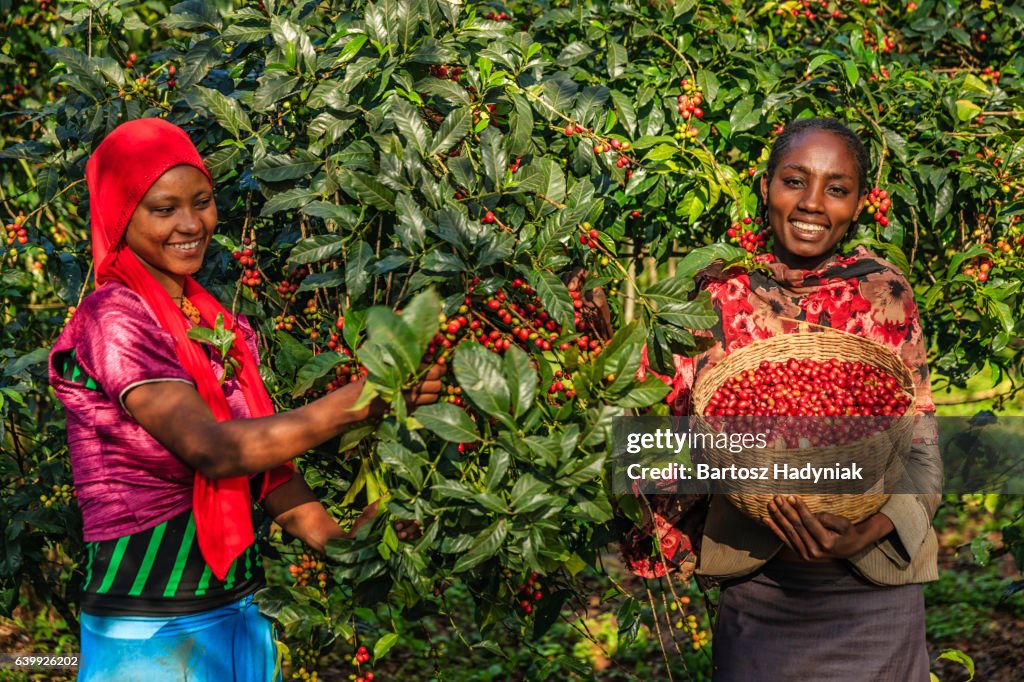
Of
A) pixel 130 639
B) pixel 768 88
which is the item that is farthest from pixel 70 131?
pixel 768 88

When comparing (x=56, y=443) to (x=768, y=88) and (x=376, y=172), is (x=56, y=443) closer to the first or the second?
(x=376, y=172)

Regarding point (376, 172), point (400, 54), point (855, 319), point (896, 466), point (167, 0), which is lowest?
point (896, 466)

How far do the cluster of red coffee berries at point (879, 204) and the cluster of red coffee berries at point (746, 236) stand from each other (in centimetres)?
35

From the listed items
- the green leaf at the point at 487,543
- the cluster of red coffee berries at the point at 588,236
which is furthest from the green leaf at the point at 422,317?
the cluster of red coffee berries at the point at 588,236

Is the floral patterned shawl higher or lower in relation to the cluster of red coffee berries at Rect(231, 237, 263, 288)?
lower

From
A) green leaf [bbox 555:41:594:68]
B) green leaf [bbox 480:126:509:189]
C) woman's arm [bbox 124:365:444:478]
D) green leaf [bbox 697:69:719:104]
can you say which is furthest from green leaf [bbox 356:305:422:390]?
green leaf [bbox 697:69:719:104]

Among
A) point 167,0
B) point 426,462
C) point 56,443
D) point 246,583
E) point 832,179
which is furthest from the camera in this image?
point 167,0

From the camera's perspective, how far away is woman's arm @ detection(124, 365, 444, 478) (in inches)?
81.1

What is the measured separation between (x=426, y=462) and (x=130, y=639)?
76 cm

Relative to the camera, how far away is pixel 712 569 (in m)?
2.71

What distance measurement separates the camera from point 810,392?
96.5 inches

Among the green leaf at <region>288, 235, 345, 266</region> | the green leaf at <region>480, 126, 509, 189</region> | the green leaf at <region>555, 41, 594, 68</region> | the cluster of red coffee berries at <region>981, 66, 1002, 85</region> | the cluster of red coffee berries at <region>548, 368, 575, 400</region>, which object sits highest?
the cluster of red coffee berries at <region>981, 66, 1002, 85</region>

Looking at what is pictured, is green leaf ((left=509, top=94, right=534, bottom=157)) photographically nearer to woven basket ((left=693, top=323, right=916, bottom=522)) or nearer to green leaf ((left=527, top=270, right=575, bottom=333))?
green leaf ((left=527, top=270, right=575, bottom=333))

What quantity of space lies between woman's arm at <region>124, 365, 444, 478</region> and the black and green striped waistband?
0.25m
